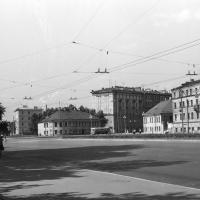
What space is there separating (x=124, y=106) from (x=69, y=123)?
2063 centimetres

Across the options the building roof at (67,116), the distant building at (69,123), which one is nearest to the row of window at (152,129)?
the distant building at (69,123)

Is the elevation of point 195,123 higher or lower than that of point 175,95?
lower

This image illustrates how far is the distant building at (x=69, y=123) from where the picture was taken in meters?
170

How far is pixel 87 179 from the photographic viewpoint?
49.0ft

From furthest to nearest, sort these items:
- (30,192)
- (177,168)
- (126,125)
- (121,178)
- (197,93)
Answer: (126,125)
(197,93)
(177,168)
(121,178)
(30,192)

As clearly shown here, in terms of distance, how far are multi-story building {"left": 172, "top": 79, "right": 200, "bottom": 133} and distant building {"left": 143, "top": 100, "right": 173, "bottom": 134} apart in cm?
1127

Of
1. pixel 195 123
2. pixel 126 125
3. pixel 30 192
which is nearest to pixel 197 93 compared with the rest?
pixel 195 123

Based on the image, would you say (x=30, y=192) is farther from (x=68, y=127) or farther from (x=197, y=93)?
(x=68, y=127)

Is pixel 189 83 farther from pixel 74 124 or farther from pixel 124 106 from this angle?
pixel 74 124

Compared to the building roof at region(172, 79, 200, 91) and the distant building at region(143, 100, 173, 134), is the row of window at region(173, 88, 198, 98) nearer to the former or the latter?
the building roof at region(172, 79, 200, 91)

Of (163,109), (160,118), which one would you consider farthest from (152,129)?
(163,109)

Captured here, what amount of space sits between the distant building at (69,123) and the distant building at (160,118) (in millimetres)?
33803

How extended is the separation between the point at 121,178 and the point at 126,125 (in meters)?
155

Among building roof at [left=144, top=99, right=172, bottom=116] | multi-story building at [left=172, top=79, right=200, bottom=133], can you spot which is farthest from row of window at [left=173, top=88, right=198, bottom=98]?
building roof at [left=144, top=99, right=172, bottom=116]
